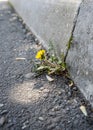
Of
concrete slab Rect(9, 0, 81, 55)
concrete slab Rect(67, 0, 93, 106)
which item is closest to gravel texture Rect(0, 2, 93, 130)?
concrete slab Rect(67, 0, 93, 106)

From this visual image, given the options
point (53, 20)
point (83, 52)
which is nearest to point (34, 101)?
point (83, 52)

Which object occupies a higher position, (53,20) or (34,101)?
(53,20)

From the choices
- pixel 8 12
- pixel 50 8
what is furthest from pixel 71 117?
pixel 8 12

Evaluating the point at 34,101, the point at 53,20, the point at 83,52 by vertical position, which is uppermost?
the point at 83,52

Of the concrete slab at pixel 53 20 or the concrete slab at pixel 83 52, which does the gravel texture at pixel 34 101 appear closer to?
the concrete slab at pixel 83 52

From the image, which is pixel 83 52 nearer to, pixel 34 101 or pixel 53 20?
pixel 34 101

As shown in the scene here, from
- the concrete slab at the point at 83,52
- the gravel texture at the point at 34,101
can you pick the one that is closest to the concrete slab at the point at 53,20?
the concrete slab at the point at 83,52

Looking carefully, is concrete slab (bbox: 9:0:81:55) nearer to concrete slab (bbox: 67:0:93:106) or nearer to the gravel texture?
concrete slab (bbox: 67:0:93:106)

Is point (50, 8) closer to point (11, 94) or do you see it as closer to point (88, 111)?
point (11, 94)
